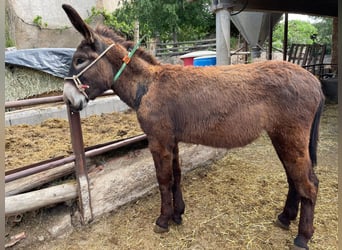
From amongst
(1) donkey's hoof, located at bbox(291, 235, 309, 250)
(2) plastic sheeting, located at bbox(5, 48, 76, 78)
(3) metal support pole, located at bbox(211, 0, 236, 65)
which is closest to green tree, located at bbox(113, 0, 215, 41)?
(2) plastic sheeting, located at bbox(5, 48, 76, 78)

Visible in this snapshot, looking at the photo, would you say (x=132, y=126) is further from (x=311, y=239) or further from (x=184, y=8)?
(x=184, y=8)

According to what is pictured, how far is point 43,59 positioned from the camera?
5664 mm

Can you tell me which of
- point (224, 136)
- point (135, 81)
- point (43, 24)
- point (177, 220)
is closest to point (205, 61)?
point (135, 81)

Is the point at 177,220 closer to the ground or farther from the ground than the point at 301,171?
closer to the ground

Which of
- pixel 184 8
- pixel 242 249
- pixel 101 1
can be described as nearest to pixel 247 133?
pixel 242 249

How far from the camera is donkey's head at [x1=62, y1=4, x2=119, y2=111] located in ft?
6.98

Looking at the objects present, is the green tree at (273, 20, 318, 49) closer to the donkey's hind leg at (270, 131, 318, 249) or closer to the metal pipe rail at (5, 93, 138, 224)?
the donkey's hind leg at (270, 131, 318, 249)

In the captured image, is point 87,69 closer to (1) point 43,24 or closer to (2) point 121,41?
(2) point 121,41

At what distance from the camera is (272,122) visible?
2.08 meters

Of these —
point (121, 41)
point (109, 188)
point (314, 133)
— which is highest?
point (121, 41)

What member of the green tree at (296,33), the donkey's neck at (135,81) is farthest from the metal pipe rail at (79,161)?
the green tree at (296,33)

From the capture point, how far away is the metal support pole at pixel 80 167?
2.41 m

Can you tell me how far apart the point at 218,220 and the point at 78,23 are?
1999mm

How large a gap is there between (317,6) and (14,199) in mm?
7124
